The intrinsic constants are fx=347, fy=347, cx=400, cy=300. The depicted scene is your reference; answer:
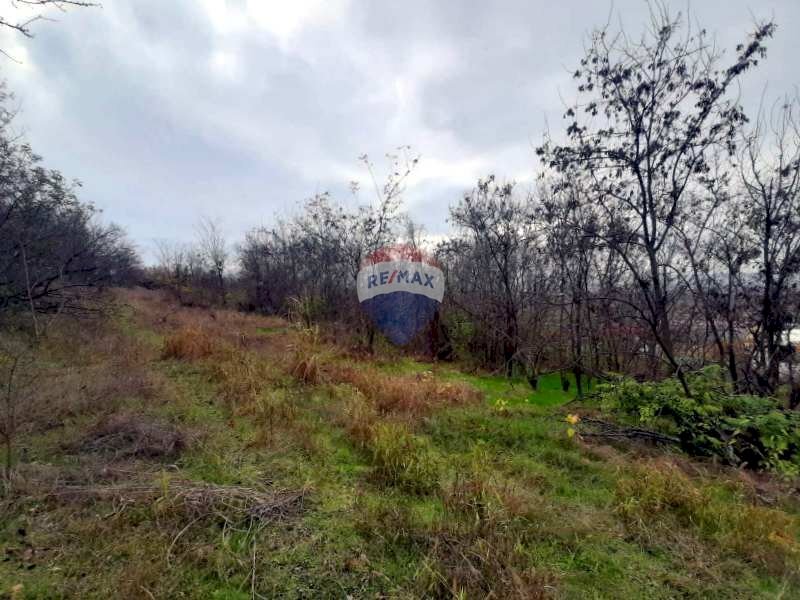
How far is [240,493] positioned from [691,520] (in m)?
2.99

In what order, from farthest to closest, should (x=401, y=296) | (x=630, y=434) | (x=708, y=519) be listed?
(x=401, y=296) < (x=630, y=434) < (x=708, y=519)

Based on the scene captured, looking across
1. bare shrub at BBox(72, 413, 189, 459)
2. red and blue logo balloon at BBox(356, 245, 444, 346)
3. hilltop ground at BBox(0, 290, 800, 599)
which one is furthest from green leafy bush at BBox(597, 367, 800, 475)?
red and blue logo balloon at BBox(356, 245, 444, 346)

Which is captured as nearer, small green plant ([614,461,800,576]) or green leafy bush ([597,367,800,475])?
small green plant ([614,461,800,576])

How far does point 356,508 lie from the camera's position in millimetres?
2301

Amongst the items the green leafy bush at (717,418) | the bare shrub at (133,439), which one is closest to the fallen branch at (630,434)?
the green leafy bush at (717,418)

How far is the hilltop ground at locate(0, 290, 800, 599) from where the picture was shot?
1.76 metres

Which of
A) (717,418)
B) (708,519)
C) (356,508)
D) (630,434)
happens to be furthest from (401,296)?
(708,519)

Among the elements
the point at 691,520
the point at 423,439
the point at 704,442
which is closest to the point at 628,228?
→ the point at 704,442

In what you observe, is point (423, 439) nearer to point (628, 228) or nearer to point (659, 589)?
point (659, 589)

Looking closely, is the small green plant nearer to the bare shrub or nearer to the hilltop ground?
the hilltop ground

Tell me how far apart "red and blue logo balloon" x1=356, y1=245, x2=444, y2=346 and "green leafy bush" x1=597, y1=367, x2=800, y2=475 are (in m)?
5.00

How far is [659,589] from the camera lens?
1.82m

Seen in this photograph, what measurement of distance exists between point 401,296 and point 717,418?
628 cm

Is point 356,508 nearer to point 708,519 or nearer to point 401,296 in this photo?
point 708,519
